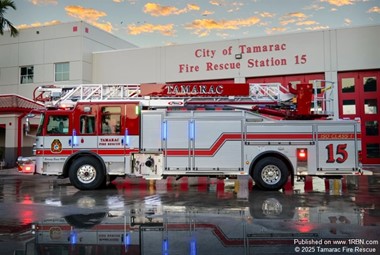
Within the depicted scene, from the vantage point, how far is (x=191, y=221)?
7977 mm

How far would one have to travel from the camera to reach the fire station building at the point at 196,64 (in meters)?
22.0

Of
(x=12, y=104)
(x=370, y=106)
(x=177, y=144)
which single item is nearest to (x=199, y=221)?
(x=177, y=144)

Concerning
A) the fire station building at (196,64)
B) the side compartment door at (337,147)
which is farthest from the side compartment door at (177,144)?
the fire station building at (196,64)

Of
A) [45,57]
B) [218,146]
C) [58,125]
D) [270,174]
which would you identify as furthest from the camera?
[45,57]

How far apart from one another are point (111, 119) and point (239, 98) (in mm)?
4203

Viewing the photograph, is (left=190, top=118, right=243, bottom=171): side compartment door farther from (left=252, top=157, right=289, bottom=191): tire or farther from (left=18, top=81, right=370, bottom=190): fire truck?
(left=252, top=157, right=289, bottom=191): tire

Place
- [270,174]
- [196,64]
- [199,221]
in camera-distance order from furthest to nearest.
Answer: [196,64] → [270,174] → [199,221]

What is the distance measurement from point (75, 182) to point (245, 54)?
14.2 meters

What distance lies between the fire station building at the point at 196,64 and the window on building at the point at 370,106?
0.17 ft

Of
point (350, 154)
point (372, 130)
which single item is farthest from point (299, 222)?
point (372, 130)

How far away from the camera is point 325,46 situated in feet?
72.7

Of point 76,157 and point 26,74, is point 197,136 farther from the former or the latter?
point 26,74

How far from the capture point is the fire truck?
1229 cm

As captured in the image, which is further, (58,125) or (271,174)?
(58,125)
